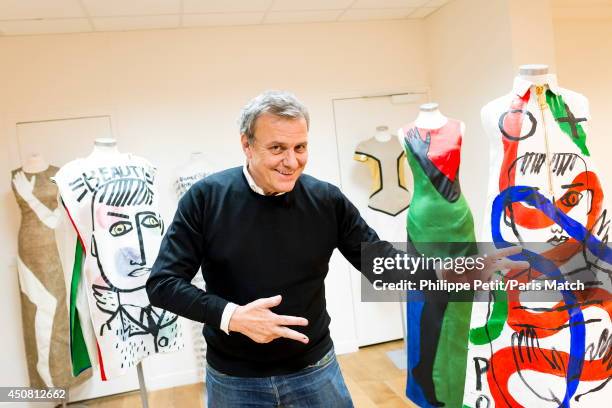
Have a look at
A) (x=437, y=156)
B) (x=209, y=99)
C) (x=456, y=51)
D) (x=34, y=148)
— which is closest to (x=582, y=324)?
(x=437, y=156)

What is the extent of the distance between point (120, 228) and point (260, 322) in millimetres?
1381

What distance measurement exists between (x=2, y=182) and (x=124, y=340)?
1905 millimetres

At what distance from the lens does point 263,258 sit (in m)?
1.40

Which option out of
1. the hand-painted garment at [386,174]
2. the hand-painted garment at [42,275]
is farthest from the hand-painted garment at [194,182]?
the hand-painted garment at [386,174]

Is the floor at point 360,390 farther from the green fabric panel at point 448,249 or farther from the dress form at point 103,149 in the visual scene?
the dress form at point 103,149

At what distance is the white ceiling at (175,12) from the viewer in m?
3.14

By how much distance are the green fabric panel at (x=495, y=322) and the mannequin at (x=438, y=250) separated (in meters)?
0.44

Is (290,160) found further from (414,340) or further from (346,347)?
(346,347)

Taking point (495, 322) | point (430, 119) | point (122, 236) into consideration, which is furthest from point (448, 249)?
point (122, 236)

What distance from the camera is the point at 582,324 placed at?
184 centimetres

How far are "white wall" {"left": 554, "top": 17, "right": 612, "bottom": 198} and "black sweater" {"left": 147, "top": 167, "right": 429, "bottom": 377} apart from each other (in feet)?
11.8

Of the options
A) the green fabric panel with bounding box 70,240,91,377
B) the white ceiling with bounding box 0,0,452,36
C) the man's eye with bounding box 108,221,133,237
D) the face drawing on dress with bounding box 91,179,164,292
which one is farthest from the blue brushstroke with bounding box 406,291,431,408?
the white ceiling with bounding box 0,0,452,36

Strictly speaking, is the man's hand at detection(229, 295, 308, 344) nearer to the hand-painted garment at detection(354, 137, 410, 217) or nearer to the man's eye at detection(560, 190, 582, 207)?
the man's eye at detection(560, 190, 582, 207)

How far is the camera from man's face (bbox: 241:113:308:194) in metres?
1.38
